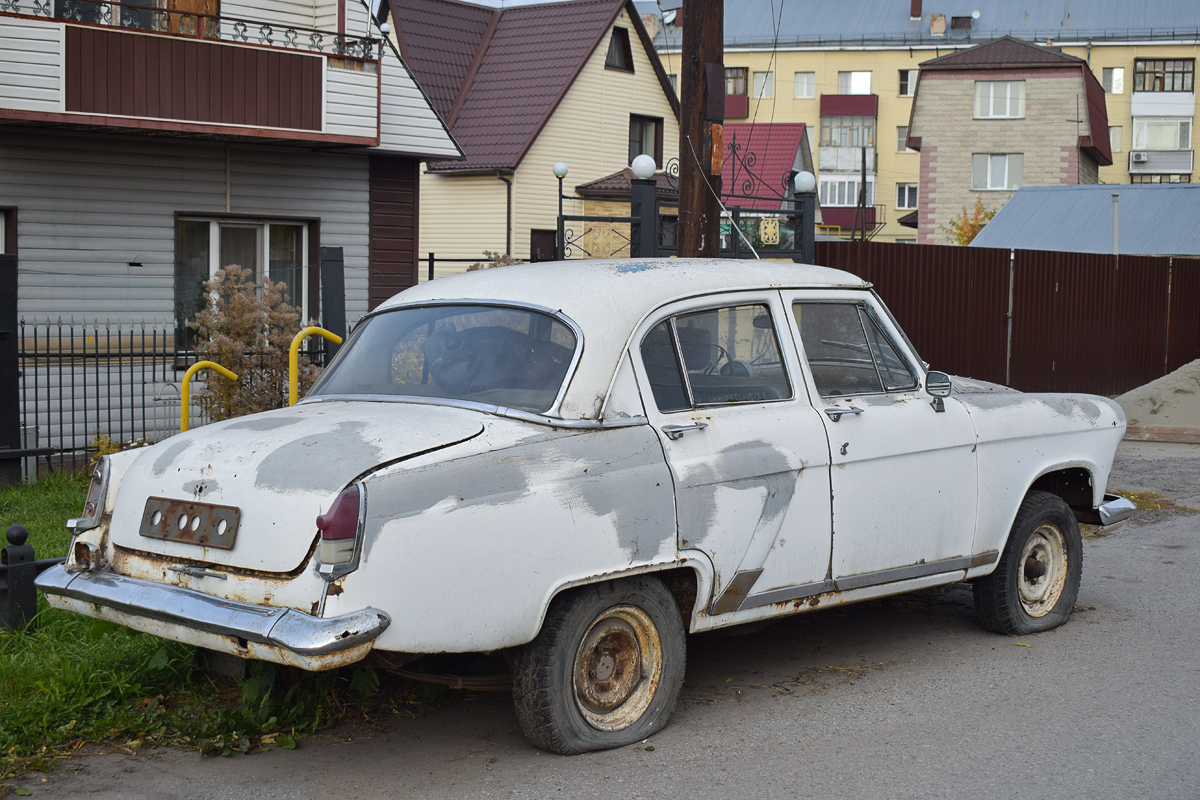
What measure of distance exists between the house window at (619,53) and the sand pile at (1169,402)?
16.9 metres

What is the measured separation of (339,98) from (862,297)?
10974 millimetres

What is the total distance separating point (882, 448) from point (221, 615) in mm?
2879

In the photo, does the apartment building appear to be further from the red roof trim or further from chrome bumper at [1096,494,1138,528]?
chrome bumper at [1096,494,1138,528]

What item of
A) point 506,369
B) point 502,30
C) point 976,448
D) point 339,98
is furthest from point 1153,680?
point 502,30

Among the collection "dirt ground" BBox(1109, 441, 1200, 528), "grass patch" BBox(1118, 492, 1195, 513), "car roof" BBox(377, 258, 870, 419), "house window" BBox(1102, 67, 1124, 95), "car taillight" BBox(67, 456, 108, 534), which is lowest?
"dirt ground" BBox(1109, 441, 1200, 528)

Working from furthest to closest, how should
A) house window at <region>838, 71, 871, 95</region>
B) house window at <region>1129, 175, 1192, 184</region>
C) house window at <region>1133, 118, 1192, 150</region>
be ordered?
house window at <region>838, 71, 871, 95</region>, house window at <region>1129, 175, 1192, 184</region>, house window at <region>1133, 118, 1192, 150</region>

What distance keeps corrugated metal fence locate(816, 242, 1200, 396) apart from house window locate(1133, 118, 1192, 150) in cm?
4478

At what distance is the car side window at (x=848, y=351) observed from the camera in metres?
5.70

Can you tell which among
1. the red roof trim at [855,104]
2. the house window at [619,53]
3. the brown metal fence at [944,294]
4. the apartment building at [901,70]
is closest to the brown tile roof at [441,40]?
the house window at [619,53]

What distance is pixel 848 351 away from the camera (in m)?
5.85

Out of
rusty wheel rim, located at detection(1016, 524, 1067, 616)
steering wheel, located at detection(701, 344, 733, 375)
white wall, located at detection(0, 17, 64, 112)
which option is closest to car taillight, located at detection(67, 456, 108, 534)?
steering wheel, located at detection(701, 344, 733, 375)

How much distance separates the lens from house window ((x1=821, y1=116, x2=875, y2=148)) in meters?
67.4

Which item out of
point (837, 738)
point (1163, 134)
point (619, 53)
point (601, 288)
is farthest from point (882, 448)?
point (1163, 134)

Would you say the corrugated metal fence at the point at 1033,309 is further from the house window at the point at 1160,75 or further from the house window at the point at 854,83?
the house window at the point at 854,83
